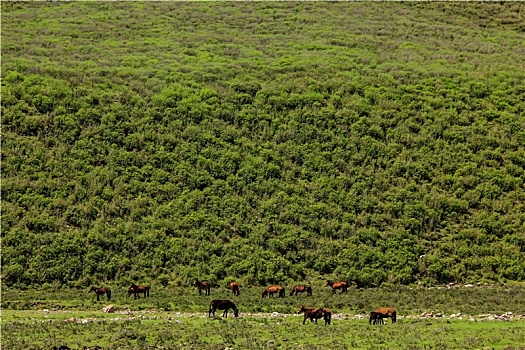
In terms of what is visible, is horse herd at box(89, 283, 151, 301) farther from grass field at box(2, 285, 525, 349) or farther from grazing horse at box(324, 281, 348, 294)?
grazing horse at box(324, 281, 348, 294)

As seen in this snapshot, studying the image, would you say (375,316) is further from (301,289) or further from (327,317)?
(301,289)

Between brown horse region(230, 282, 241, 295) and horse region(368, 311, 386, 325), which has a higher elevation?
horse region(368, 311, 386, 325)

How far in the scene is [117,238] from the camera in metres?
34.5

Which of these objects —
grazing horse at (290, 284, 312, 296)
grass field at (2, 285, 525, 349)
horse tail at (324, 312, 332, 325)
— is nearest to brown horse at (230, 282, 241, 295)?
grass field at (2, 285, 525, 349)

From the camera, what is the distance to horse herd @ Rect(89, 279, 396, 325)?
21516 millimetres

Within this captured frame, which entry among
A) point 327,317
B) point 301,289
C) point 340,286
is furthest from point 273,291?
point 327,317

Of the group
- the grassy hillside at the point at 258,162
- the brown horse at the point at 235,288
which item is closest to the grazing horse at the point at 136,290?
the brown horse at the point at 235,288

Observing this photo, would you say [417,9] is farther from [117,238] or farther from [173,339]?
[173,339]

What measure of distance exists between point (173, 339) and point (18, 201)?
20701mm

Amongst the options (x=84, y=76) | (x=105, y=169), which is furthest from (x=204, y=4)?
(x=105, y=169)

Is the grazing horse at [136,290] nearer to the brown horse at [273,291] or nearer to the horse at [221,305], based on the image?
the brown horse at [273,291]

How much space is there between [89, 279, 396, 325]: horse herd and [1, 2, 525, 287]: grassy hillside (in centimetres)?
325

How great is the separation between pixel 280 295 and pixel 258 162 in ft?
46.9

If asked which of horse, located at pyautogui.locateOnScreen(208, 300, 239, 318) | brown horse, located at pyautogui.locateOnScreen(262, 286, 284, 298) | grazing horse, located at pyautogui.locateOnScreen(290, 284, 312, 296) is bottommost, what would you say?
grazing horse, located at pyautogui.locateOnScreen(290, 284, 312, 296)
